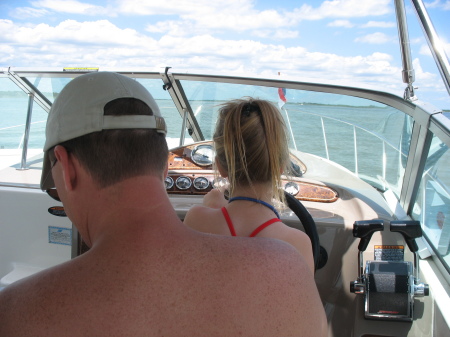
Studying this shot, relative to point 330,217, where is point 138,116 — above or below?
above

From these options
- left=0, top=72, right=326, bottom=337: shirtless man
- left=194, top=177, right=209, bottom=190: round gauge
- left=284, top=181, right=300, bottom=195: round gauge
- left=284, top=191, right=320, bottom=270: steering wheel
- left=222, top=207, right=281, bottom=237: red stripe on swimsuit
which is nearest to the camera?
left=0, top=72, right=326, bottom=337: shirtless man

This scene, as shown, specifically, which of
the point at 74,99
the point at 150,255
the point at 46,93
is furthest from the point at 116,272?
the point at 46,93

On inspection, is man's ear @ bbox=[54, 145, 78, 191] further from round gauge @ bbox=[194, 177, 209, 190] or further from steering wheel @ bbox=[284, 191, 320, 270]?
round gauge @ bbox=[194, 177, 209, 190]

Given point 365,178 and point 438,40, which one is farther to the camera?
point 365,178

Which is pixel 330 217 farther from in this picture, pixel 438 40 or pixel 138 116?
pixel 138 116

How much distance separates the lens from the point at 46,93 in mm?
3590

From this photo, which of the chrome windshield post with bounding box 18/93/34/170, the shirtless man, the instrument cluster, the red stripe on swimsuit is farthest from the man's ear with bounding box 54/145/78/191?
the chrome windshield post with bounding box 18/93/34/170

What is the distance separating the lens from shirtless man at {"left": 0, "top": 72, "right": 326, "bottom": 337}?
708 millimetres

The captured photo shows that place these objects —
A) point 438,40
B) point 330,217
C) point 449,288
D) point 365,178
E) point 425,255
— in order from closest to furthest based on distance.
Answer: point 438,40
point 449,288
point 425,255
point 330,217
point 365,178

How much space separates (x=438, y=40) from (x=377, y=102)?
0.89 metres

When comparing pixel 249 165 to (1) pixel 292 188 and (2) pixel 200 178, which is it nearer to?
(1) pixel 292 188

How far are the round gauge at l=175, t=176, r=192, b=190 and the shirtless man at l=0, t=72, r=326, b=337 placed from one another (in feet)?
6.63

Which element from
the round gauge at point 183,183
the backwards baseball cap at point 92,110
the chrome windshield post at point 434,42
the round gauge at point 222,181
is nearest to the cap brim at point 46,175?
the backwards baseball cap at point 92,110

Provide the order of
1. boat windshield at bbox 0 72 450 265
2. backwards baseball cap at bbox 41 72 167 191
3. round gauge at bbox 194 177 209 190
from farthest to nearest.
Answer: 1. round gauge at bbox 194 177 209 190
2. boat windshield at bbox 0 72 450 265
3. backwards baseball cap at bbox 41 72 167 191
